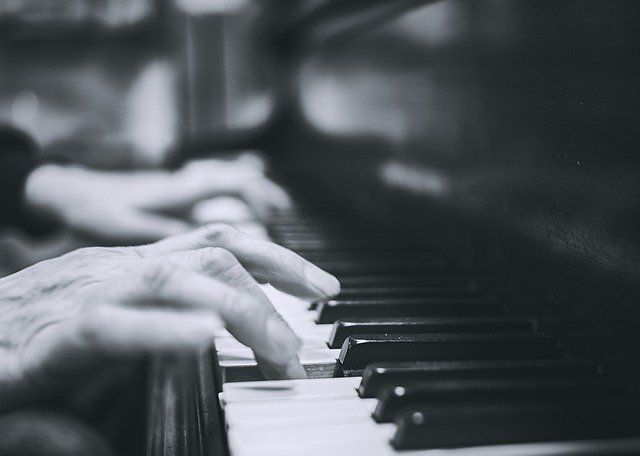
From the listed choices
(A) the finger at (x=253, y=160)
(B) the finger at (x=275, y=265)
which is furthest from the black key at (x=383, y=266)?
(A) the finger at (x=253, y=160)

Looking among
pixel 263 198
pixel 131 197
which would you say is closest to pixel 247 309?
pixel 263 198

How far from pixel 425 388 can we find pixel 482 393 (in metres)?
0.04

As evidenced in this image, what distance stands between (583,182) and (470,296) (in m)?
0.24

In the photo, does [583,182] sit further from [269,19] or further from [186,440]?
[269,19]

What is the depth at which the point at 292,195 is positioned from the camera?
1645 mm

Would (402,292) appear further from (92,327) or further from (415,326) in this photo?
(92,327)

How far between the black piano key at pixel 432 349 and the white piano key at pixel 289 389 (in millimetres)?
36

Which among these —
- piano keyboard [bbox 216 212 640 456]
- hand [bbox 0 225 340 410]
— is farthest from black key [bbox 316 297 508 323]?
hand [bbox 0 225 340 410]

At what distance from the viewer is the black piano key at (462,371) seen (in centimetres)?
59

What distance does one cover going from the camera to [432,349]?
26.1 inches

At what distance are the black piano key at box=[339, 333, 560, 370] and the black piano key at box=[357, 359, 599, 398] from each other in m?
0.04

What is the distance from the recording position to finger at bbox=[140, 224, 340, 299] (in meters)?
0.70

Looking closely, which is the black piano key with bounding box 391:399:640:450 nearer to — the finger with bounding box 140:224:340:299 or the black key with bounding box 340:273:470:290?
the finger with bounding box 140:224:340:299

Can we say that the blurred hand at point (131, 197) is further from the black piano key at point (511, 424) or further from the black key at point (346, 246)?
the black piano key at point (511, 424)
